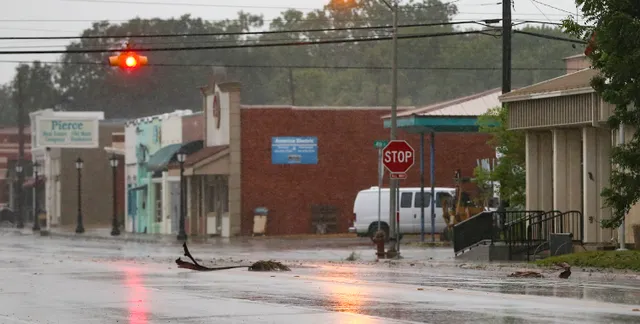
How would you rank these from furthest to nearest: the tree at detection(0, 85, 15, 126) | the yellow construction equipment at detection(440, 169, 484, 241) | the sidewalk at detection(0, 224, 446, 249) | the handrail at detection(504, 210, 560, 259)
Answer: the tree at detection(0, 85, 15, 126) → the yellow construction equipment at detection(440, 169, 484, 241) → the sidewalk at detection(0, 224, 446, 249) → the handrail at detection(504, 210, 560, 259)

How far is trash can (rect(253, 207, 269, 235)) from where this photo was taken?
63.6 metres

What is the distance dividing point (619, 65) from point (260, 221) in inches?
1490

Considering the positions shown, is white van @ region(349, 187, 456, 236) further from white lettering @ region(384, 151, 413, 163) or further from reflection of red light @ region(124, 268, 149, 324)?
reflection of red light @ region(124, 268, 149, 324)

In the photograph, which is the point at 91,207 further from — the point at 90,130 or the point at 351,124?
the point at 351,124

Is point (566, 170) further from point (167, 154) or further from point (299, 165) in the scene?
point (167, 154)

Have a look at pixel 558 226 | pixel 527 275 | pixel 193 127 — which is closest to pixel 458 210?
pixel 558 226

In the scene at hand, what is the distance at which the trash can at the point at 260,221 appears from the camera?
6362 cm

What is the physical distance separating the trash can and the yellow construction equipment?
12423 millimetres

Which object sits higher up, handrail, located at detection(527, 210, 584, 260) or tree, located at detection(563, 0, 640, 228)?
tree, located at detection(563, 0, 640, 228)

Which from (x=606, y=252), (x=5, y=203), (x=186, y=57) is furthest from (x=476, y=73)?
(x=606, y=252)

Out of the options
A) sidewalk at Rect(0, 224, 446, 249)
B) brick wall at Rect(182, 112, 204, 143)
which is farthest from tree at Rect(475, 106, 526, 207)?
brick wall at Rect(182, 112, 204, 143)

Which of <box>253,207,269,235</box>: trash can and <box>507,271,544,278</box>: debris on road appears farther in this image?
<box>253,207,269,235</box>: trash can

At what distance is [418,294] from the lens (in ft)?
69.5

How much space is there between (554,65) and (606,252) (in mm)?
96691
